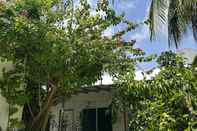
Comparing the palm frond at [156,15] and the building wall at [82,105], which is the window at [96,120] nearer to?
the building wall at [82,105]

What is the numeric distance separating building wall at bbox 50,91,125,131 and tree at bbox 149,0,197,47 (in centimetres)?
396

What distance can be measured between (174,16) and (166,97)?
5.03 metres

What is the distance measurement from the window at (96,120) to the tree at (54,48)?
4672mm

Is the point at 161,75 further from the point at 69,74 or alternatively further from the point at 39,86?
the point at 39,86

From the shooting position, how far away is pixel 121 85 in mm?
12516

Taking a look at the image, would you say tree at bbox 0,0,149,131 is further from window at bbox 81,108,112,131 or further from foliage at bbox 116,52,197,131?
window at bbox 81,108,112,131

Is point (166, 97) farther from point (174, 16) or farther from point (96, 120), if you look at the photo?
point (96, 120)

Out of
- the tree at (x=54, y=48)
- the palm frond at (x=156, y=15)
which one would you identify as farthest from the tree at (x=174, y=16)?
the tree at (x=54, y=48)

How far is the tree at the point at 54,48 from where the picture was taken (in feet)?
37.4

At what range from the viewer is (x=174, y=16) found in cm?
1474

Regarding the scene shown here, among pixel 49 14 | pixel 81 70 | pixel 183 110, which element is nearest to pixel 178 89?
pixel 183 110

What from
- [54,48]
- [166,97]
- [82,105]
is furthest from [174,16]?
[82,105]

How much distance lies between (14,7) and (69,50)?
2092 millimetres

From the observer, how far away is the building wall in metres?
17.2
